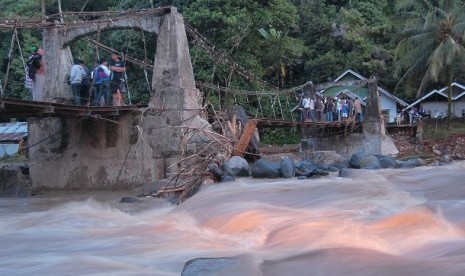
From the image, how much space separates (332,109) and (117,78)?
14.1 meters

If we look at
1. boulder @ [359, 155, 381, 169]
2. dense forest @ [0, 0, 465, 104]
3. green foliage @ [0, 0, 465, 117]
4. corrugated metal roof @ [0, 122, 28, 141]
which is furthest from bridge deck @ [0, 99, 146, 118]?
corrugated metal roof @ [0, 122, 28, 141]

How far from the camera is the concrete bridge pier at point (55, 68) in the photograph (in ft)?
56.0

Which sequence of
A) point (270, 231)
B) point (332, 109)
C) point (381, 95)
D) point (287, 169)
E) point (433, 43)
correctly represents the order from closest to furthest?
point (270, 231)
point (287, 169)
point (332, 109)
point (433, 43)
point (381, 95)

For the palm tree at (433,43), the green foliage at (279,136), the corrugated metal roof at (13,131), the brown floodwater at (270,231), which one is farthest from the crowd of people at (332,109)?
the corrugated metal roof at (13,131)

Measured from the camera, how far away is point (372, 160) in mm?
14422

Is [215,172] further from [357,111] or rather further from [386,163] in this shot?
[357,111]

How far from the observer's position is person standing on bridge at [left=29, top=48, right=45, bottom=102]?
599 inches

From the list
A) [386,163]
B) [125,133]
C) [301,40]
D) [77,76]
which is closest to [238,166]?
[386,163]

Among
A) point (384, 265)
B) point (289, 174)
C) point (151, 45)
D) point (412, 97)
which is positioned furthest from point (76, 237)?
point (412, 97)

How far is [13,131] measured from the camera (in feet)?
104

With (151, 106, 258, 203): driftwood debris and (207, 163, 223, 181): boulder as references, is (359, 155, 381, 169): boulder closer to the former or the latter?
(151, 106, 258, 203): driftwood debris

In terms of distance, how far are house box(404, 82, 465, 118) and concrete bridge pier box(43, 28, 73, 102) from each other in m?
23.5

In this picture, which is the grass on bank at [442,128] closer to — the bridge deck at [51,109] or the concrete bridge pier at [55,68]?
the bridge deck at [51,109]

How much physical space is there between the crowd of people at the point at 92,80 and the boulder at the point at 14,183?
2350mm
